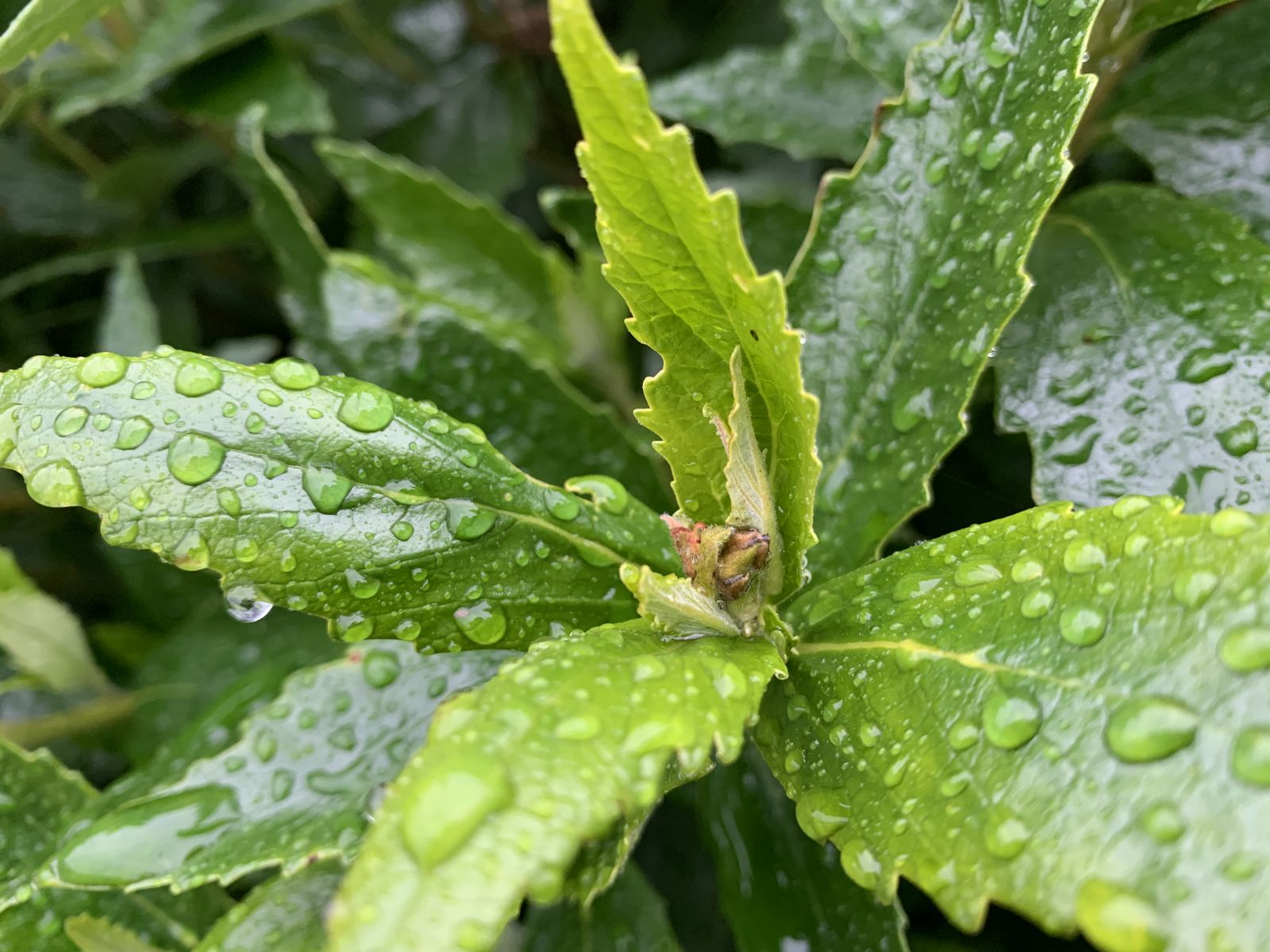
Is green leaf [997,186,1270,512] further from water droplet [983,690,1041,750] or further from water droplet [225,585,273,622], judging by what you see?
water droplet [225,585,273,622]

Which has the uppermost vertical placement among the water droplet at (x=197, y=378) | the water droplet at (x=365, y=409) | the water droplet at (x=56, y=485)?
the water droplet at (x=197, y=378)

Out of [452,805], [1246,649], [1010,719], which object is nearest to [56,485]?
[452,805]

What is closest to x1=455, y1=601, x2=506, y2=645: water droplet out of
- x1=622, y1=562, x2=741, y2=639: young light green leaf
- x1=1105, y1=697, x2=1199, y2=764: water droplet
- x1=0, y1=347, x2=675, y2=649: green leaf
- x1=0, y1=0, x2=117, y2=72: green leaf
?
x1=0, y1=347, x2=675, y2=649: green leaf

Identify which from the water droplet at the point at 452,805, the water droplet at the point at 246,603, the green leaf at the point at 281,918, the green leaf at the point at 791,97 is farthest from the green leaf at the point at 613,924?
the green leaf at the point at 791,97

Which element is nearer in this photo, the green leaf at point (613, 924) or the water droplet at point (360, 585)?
the water droplet at point (360, 585)

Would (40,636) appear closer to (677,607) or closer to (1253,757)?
(677,607)

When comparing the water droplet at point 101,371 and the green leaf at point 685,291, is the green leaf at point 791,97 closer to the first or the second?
the green leaf at point 685,291

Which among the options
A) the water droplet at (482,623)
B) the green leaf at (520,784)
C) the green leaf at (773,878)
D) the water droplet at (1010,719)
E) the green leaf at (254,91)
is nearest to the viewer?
the green leaf at (520,784)
